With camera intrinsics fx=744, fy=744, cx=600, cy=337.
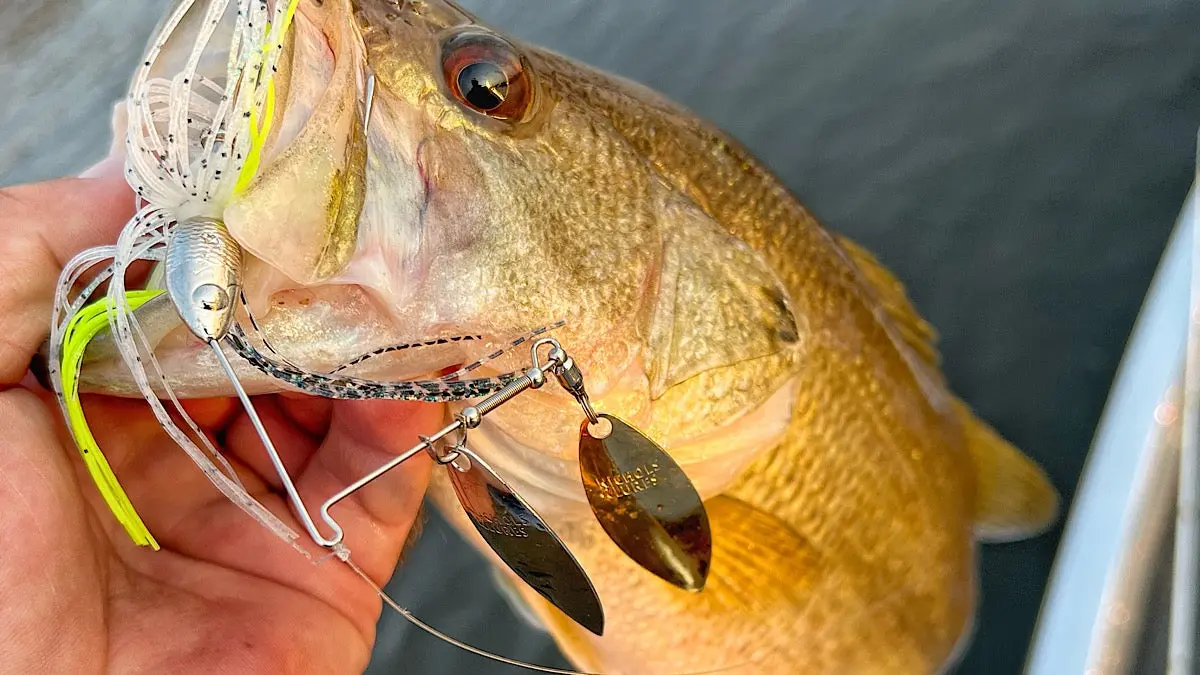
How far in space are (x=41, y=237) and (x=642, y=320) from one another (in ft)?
2.24

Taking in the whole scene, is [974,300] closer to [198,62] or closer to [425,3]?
[425,3]

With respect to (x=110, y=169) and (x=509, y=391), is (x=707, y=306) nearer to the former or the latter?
(x=509, y=391)

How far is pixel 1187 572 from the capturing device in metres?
1.04

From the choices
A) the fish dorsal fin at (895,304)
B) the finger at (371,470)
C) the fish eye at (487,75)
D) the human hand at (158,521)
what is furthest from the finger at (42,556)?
the fish dorsal fin at (895,304)

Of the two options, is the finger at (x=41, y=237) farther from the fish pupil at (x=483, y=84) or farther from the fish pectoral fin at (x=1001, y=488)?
the fish pectoral fin at (x=1001, y=488)

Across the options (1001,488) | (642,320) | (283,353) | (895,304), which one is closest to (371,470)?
(283,353)

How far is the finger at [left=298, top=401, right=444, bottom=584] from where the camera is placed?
923mm

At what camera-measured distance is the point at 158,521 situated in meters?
0.93

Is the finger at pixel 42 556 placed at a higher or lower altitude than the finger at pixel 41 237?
lower

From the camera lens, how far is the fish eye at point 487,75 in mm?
743

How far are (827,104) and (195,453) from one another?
2422mm

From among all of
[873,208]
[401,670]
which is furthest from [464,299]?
[873,208]

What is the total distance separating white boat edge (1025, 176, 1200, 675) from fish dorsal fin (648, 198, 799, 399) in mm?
695

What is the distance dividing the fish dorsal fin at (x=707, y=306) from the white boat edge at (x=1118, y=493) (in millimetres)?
695
